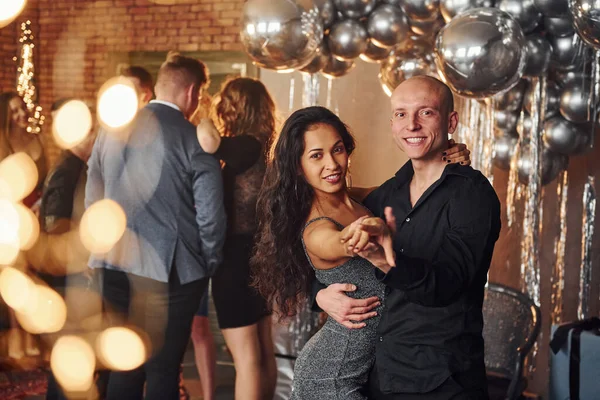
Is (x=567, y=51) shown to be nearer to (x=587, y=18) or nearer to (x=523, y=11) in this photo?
(x=523, y=11)

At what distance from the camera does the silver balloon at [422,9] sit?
2828 millimetres

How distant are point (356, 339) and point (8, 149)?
325 cm

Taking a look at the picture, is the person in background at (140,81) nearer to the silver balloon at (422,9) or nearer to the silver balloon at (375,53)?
the silver balloon at (375,53)

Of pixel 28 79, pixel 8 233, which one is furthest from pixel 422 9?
pixel 28 79

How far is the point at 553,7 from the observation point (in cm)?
262

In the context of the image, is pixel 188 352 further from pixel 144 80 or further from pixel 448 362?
pixel 448 362

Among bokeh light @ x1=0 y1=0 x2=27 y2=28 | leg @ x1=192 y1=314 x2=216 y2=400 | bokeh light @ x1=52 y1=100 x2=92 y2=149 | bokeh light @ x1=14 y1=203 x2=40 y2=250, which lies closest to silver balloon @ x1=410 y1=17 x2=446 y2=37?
leg @ x1=192 y1=314 x2=216 y2=400

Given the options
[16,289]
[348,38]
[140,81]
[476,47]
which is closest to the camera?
[476,47]

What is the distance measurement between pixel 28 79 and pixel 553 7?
500 centimetres

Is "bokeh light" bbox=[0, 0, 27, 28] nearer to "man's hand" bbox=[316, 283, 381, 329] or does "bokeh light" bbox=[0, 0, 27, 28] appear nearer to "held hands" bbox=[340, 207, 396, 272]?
"man's hand" bbox=[316, 283, 381, 329]

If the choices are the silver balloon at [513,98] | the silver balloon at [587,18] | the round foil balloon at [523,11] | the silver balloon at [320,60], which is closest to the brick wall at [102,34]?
the silver balloon at [320,60]

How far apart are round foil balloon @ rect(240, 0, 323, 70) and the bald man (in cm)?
111

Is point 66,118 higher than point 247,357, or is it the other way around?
point 66,118

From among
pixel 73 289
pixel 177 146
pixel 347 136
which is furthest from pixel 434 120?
pixel 73 289
